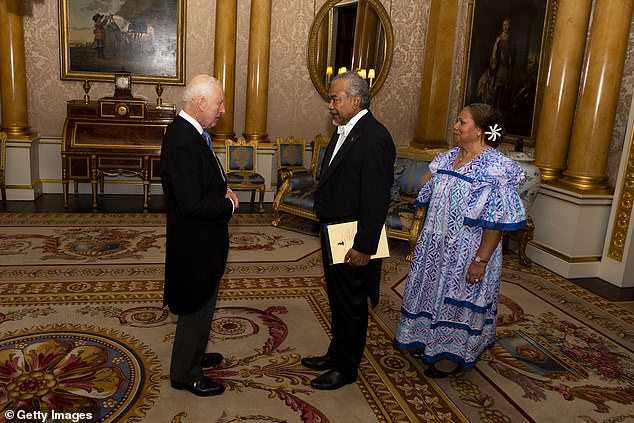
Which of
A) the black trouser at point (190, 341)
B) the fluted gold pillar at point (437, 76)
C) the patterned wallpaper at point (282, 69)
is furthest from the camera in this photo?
the fluted gold pillar at point (437, 76)

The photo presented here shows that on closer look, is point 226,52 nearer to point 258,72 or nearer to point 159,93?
point 258,72

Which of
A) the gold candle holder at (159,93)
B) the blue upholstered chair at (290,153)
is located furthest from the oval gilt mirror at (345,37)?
the gold candle holder at (159,93)

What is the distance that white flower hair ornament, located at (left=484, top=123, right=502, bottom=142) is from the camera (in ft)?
9.71

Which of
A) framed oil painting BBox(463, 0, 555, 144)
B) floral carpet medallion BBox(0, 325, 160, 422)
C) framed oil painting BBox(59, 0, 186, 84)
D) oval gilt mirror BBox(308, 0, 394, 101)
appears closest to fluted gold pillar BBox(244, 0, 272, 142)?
oval gilt mirror BBox(308, 0, 394, 101)

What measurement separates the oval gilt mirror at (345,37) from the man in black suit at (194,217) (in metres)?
6.05

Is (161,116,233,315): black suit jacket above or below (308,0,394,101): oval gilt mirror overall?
below

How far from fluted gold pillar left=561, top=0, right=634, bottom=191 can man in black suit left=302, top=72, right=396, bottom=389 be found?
3.64 meters

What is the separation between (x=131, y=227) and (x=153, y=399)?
3.83 m

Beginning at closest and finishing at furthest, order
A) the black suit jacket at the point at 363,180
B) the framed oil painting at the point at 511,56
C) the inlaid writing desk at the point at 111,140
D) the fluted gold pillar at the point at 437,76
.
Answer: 1. the black suit jacket at the point at 363,180
2. the framed oil painting at the point at 511,56
3. the inlaid writing desk at the point at 111,140
4. the fluted gold pillar at the point at 437,76

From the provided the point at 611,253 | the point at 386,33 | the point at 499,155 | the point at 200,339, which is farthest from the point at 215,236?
the point at 386,33

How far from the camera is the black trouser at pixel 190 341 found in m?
2.81

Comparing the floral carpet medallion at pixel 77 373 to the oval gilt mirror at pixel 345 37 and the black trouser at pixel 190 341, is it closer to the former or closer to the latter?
the black trouser at pixel 190 341

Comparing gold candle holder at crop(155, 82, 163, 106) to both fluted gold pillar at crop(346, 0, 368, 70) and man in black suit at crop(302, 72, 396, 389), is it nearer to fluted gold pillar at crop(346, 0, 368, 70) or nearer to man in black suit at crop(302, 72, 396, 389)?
fluted gold pillar at crop(346, 0, 368, 70)

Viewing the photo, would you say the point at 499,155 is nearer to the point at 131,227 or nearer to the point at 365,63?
the point at 131,227
